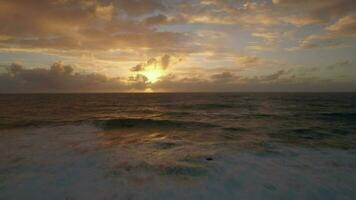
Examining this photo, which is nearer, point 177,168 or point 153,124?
point 177,168

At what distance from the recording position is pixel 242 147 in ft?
41.5

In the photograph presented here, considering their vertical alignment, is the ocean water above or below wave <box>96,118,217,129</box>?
above

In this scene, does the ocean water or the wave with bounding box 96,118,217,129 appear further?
the wave with bounding box 96,118,217,129

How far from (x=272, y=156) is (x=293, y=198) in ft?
14.4

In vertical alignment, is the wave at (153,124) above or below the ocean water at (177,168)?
below

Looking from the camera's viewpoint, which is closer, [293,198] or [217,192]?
[293,198]

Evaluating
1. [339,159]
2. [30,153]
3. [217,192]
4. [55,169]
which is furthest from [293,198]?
[30,153]

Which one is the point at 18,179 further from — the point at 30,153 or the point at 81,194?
the point at 30,153

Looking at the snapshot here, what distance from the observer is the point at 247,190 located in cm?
712

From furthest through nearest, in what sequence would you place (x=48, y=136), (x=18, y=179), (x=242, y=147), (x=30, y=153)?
(x=48, y=136), (x=242, y=147), (x=30, y=153), (x=18, y=179)

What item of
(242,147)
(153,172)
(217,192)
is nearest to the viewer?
(217,192)

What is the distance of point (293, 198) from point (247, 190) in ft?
4.49

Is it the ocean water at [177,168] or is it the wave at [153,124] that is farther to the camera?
the wave at [153,124]

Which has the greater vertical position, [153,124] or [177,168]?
[177,168]
